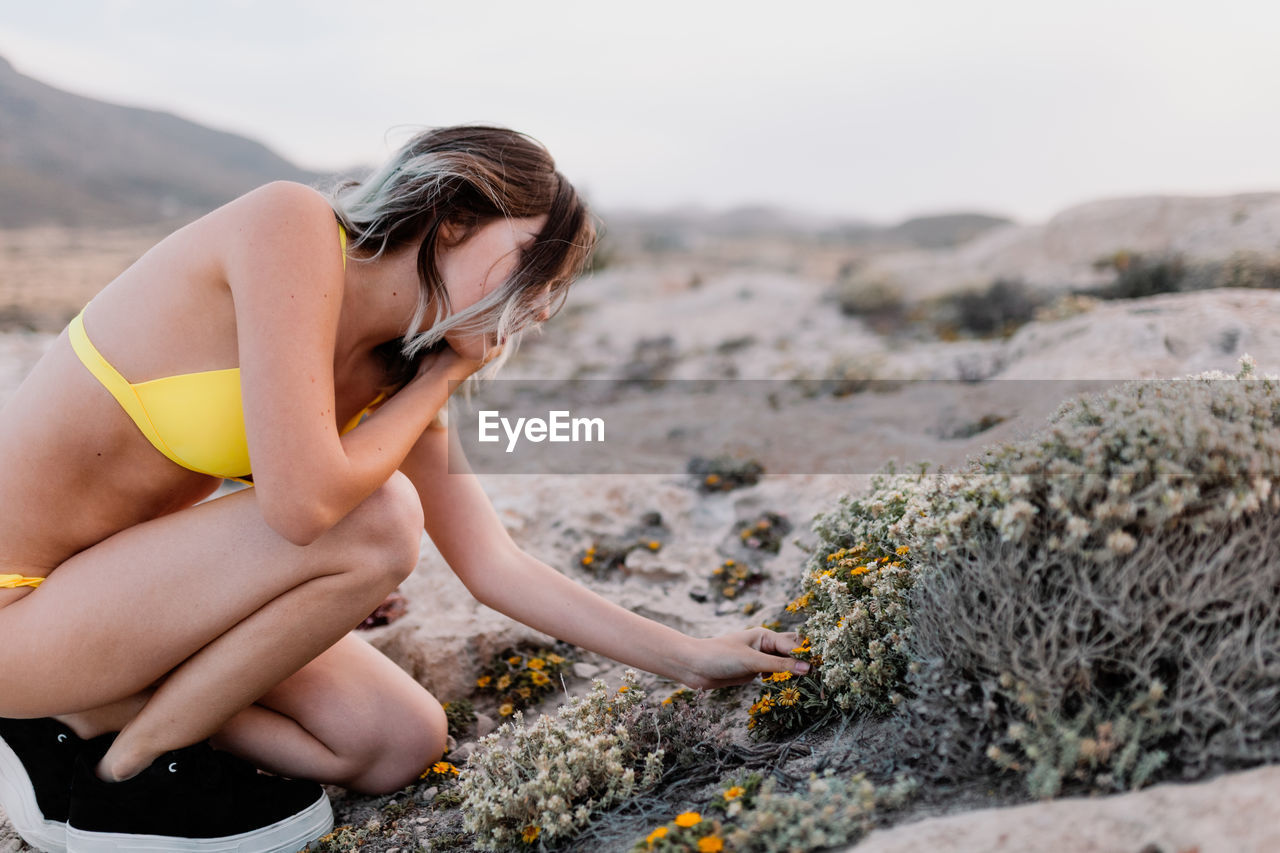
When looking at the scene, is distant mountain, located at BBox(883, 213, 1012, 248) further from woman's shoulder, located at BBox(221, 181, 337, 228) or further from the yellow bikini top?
the yellow bikini top

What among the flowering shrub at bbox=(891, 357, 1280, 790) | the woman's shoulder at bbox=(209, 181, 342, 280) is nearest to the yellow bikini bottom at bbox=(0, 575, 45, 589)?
the woman's shoulder at bbox=(209, 181, 342, 280)

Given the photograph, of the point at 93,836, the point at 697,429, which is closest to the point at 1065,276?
the point at 697,429

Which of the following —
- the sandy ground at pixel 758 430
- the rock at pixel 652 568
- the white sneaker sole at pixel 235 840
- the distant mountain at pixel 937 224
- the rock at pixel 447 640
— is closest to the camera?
the white sneaker sole at pixel 235 840

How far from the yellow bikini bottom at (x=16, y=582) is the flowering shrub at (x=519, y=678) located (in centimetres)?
152

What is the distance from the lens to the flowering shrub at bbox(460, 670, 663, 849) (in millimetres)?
2127

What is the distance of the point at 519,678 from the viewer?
332cm

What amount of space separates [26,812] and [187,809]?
1.62ft

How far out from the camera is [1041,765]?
1.68 meters

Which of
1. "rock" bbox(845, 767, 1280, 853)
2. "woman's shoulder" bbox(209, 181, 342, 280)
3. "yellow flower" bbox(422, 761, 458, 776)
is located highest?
"woman's shoulder" bbox(209, 181, 342, 280)

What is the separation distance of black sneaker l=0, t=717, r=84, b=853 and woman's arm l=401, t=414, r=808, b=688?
→ 112 cm

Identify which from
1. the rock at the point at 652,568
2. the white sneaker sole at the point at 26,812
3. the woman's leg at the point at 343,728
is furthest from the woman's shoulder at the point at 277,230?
the rock at the point at 652,568

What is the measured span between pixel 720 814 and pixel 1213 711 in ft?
3.39

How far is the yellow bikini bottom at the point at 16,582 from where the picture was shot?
2145mm

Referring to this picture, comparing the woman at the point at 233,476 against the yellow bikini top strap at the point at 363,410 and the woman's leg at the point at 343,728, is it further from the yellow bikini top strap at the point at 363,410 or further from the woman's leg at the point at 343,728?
the yellow bikini top strap at the point at 363,410
